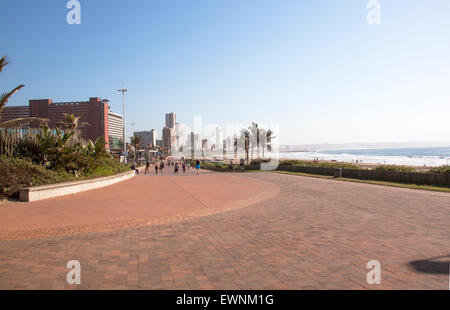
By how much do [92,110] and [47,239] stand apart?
473ft

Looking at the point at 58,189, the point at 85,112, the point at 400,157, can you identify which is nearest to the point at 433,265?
the point at 58,189

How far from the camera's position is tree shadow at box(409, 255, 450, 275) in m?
4.25

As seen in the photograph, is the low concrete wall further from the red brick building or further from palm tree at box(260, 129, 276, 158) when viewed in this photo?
the red brick building

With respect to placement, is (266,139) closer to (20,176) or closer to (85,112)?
(20,176)

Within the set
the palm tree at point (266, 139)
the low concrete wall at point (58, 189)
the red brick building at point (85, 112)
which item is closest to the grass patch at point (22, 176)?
the low concrete wall at point (58, 189)

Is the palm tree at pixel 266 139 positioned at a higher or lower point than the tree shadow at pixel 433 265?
higher

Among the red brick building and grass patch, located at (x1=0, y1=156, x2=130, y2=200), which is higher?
the red brick building

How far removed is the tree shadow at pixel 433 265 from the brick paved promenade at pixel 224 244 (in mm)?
17

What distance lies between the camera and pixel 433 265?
4480mm

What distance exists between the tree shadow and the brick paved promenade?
0.05ft

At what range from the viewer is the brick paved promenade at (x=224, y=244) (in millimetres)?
3986
